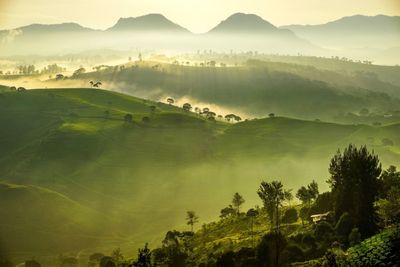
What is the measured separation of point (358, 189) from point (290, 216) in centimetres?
4335

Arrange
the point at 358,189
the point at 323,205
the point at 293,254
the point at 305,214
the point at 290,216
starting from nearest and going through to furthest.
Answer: the point at 293,254 < the point at 358,189 < the point at 323,205 < the point at 305,214 < the point at 290,216

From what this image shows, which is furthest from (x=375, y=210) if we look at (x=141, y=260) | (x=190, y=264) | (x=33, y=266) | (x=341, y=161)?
(x=33, y=266)

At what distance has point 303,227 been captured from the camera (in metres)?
127

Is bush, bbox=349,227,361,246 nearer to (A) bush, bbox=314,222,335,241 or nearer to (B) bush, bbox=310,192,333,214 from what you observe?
(A) bush, bbox=314,222,335,241

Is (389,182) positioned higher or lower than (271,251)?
higher

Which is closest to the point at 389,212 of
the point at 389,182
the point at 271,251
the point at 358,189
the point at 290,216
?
the point at 358,189

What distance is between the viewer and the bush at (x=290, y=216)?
150 metres

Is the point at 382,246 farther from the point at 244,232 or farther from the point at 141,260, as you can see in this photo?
the point at 244,232

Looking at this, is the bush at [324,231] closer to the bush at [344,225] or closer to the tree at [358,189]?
the bush at [344,225]

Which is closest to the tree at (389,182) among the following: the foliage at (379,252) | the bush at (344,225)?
the bush at (344,225)

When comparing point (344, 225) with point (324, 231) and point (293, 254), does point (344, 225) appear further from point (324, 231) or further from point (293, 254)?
point (293, 254)

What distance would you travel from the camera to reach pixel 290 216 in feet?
497

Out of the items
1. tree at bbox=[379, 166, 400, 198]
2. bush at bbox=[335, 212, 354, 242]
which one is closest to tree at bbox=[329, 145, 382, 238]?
Result: bush at bbox=[335, 212, 354, 242]

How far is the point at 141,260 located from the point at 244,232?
72.8m
